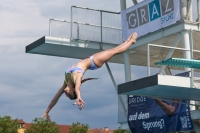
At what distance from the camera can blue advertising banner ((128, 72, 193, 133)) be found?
2325 cm

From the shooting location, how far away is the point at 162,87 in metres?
20.6

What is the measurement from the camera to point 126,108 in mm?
27297

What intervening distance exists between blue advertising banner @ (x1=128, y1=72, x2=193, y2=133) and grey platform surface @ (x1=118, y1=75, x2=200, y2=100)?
598 mm

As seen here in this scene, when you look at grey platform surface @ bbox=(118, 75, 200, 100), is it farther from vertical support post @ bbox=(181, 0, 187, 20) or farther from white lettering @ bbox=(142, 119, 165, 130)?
vertical support post @ bbox=(181, 0, 187, 20)

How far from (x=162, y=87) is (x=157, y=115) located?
4392 mm

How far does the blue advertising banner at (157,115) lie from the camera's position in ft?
76.3

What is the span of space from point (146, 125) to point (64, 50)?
5977mm

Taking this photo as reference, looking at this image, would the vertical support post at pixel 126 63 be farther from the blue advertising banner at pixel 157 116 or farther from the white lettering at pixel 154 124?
the white lettering at pixel 154 124

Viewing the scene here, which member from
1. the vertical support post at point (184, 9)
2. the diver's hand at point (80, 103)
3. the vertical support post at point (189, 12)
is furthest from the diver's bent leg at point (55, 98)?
the vertical support post at point (189, 12)

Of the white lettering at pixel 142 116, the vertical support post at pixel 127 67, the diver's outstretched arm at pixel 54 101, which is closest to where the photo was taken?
the diver's outstretched arm at pixel 54 101

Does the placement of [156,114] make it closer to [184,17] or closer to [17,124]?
[184,17]

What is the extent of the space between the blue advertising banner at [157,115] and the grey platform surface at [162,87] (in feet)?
1.96

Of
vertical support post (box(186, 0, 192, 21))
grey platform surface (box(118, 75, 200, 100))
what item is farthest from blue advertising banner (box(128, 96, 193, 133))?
vertical support post (box(186, 0, 192, 21))

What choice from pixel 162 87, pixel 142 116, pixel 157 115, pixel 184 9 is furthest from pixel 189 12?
pixel 142 116
